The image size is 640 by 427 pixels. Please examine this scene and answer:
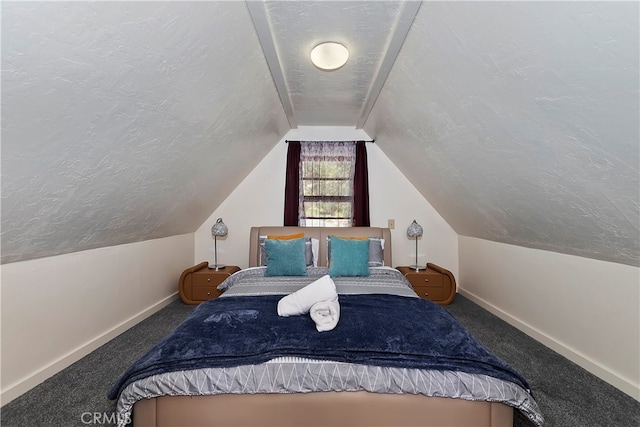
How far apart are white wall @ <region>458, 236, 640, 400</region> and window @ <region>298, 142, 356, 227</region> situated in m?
1.79

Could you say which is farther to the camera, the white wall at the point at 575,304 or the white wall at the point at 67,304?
the white wall at the point at 575,304

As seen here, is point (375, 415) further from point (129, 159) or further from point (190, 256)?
point (190, 256)

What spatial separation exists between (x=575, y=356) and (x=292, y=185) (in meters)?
3.12

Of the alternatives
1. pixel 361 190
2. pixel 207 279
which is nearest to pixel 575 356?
pixel 361 190

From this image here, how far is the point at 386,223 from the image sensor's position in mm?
3771

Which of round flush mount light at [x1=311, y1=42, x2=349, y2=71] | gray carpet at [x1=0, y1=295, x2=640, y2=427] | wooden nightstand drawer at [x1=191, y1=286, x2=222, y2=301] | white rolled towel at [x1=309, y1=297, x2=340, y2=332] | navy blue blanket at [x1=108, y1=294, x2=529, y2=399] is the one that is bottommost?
gray carpet at [x1=0, y1=295, x2=640, y2=427]

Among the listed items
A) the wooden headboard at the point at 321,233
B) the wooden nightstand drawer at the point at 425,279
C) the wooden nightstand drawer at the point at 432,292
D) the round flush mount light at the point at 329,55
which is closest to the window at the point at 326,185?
the wooden headboard at the point at 321,233

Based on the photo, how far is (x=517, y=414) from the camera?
1.54m

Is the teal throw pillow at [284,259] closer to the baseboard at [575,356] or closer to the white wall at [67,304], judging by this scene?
the white wall at [67,304]

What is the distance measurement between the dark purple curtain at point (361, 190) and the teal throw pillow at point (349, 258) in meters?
0.85

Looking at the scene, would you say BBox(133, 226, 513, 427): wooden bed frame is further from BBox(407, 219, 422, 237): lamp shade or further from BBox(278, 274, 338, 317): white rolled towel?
BBox(407, 219, 422, 237): lamp shade

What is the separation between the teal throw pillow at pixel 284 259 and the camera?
8.94 ft

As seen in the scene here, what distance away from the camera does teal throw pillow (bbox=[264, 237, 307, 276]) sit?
2.73 metres

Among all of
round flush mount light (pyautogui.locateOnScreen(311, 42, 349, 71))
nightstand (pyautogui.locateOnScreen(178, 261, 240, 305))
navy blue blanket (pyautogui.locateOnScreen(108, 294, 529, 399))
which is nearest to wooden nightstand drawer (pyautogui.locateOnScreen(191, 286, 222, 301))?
nightstand (pyautogui.locateOnScreen(178, 261, 240, 305))
